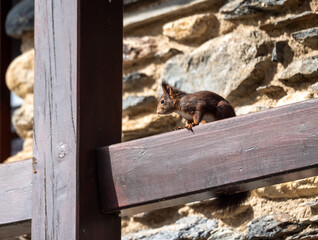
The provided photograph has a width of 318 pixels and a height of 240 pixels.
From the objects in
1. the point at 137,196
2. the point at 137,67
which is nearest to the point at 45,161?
the point at 137,196

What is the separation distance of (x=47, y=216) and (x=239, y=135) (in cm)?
58

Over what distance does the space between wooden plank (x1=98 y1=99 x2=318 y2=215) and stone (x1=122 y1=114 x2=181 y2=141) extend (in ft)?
3.04

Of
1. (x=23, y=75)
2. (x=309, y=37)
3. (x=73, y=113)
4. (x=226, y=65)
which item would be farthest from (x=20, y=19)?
(x=73, y=113)

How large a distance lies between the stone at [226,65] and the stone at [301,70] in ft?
0.38

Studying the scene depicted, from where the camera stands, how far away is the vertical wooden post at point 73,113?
70.4 inches

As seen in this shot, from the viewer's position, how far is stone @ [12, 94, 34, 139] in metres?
3.33

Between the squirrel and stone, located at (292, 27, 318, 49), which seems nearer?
the squirrel

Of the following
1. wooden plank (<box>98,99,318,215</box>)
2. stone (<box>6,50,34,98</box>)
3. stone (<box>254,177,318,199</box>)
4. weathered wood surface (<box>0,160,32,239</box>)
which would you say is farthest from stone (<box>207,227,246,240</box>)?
stone (<box>6,50,34,98</box>)

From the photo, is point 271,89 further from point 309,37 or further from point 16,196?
point 16,196

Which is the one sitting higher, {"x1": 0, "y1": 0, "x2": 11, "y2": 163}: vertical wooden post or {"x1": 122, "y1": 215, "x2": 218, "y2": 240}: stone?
{"x1": 0, "y1": 0, "x2": 11, "y2": 163}: vertical wooden post

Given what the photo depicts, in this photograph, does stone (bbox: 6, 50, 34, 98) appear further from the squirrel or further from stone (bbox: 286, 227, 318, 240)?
stone (bbox: 286, 227, 318, 240)

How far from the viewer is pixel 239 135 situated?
1.66 meters

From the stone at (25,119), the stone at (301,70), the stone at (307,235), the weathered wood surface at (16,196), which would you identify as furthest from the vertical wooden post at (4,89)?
the stone at (307,235)

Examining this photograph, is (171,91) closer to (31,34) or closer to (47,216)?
(47,216)
